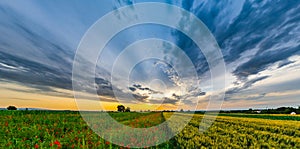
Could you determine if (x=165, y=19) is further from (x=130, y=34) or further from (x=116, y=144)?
(x=116, y=144)

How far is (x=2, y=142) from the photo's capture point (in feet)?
21.7

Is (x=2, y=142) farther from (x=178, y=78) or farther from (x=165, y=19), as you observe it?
(x=178, y=78)

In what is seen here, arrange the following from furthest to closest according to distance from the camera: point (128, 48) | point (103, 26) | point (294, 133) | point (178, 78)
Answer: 1. point (178, 78)
2. point (128, 48)
3. point (103, 26)
4. point (294, 133)

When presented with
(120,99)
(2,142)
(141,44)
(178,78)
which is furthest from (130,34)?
(2,142)

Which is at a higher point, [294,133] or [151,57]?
[151,57]

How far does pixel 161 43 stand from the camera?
14781 millimetres

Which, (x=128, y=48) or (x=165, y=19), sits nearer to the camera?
(x=128, y=48)

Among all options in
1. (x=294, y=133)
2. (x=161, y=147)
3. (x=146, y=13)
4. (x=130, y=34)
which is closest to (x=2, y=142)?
(x=161, y=147)

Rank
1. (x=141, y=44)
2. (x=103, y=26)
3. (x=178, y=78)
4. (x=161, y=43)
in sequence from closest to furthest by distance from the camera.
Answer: (x=103, y=26) → (x=141, y=44) → (x=161, y=43) → (x=178, y=78)

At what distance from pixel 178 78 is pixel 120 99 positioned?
6.92 m

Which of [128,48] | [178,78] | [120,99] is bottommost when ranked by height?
[120,99]

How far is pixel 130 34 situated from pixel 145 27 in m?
1.62

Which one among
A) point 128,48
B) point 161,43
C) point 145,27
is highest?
point 145,27

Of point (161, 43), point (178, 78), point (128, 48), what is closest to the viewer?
point (128, 48)
